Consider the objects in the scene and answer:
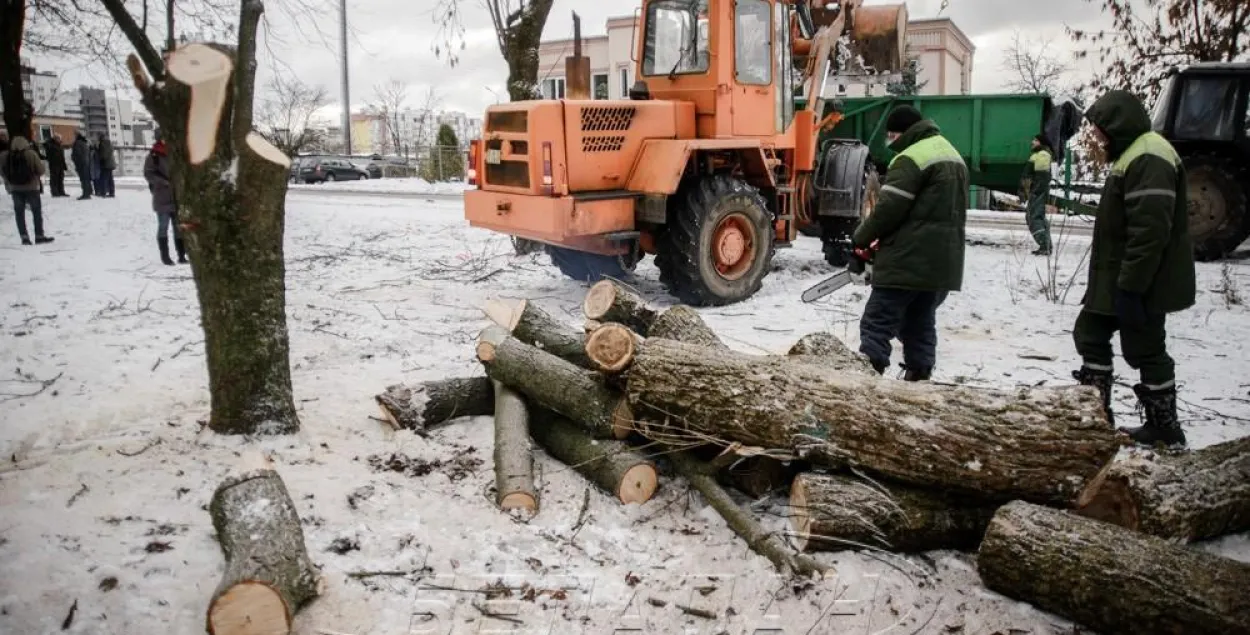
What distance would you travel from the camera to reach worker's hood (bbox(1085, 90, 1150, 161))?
159 inches

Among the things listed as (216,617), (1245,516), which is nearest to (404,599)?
(216,617)

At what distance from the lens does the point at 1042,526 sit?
281 centimetres

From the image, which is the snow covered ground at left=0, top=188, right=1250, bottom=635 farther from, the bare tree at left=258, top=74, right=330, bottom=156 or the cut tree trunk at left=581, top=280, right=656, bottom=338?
the bare tree at left=258, top=74, right=330, bottom=156

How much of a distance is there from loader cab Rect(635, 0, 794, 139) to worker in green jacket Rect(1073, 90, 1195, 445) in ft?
12.4

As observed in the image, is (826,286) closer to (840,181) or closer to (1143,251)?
(1143,251)

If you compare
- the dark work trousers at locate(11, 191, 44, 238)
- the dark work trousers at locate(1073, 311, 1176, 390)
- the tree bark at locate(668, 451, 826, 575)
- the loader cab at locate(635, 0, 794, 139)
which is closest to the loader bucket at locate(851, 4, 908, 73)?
the loader cab at locate(635, 0, 794, 139)

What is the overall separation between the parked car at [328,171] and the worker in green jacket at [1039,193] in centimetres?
2481

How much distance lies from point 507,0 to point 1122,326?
394 inches

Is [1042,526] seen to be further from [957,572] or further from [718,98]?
[718,98]

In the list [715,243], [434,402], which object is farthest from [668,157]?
[434,402]

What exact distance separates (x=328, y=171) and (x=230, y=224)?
90.1 ft

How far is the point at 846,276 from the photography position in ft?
19.6

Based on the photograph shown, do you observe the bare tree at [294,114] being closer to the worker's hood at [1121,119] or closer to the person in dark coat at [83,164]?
the person in dark coat at [83,164]

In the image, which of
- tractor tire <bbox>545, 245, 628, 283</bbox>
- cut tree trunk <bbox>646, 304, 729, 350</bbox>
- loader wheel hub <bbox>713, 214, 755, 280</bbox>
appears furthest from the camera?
tractor tire <bbox>545, 245, 628, 283</bbox>
